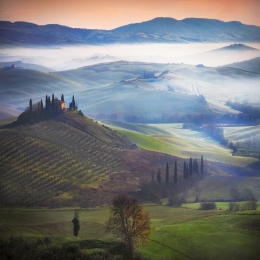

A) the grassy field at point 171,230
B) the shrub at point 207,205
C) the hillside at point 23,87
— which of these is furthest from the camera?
the hillside at point 23,87

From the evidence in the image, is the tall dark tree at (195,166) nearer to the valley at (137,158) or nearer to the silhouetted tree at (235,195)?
the valley at (137,158)

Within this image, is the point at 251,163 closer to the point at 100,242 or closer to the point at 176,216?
the point at 176,216

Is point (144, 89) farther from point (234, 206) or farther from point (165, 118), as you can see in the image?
point (234, 206)

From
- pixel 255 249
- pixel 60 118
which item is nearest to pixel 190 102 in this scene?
pixel 60 118

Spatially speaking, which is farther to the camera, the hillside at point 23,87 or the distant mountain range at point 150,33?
the hillside at point 23,87

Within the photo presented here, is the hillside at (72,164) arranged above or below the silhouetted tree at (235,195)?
above

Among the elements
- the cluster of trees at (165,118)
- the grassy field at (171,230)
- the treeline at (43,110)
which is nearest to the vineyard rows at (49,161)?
the treeline at (43,110)
